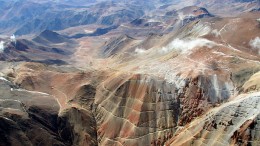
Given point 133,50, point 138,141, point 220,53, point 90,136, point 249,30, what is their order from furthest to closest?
point 133,50
point 249,30
point 220,53
point 90,136
point 138,141

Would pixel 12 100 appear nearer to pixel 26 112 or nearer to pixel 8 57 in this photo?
pixel 26 112

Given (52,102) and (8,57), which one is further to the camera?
(8,57)

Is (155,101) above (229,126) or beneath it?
above

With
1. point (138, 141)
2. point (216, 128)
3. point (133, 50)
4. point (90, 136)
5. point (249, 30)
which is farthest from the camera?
point (133, 50)

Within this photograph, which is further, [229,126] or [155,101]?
[155,101]

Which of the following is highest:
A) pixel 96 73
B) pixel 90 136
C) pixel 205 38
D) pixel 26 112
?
pixel 205 38

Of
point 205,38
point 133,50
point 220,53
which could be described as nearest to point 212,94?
point 220,53

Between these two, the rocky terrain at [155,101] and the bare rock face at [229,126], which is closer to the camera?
the bare rock face at [229,126]

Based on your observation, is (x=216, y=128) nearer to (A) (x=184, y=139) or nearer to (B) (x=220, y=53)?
(A) (x=184, y=139)

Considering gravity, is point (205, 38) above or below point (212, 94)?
above

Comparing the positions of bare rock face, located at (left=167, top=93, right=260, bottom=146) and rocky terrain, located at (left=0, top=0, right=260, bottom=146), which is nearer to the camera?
bare rock face, located at (left=167, top=93, right=260, bottom=146)
